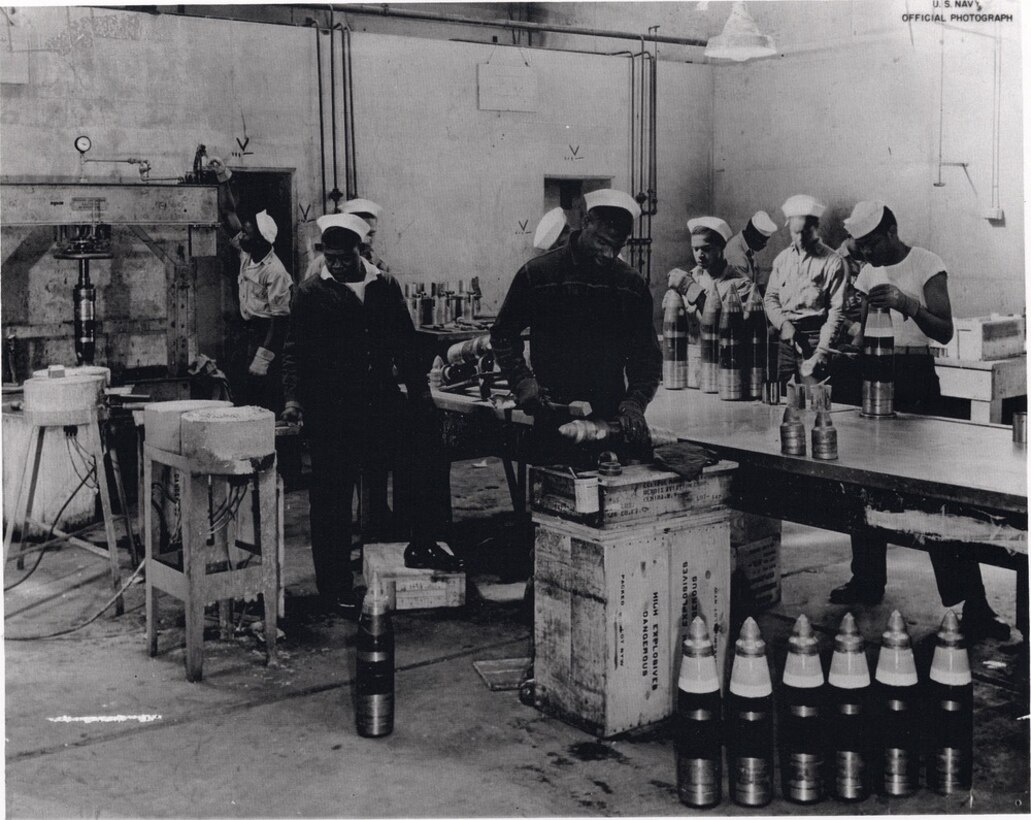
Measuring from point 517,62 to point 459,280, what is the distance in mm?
1788

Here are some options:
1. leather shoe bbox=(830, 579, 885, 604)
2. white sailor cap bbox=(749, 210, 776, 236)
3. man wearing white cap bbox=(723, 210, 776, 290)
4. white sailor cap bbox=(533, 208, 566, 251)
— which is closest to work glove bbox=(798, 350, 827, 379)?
leather shoe bbox=(830, 579, 885, 604)

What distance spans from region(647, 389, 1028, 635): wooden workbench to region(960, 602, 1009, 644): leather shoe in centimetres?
Result: 18

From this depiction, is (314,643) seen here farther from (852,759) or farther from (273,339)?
(273,339)

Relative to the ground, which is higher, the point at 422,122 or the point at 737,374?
the point at 422,122

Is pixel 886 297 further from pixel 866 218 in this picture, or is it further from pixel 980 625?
pixel 980 625

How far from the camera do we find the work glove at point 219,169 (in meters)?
7.23

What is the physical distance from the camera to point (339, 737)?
11.3 feet

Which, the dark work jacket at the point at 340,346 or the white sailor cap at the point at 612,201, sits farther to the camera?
the dark work jacket at the point at 340,346

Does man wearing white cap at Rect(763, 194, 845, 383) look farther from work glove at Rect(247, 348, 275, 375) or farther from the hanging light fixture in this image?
work glove at Rect(247, 348, 275, 375)

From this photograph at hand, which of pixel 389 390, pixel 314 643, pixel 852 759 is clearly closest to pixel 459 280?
pixel 389 390

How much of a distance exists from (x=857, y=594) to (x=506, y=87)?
565cm

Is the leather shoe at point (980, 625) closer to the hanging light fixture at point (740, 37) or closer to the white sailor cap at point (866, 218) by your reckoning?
the white sailor cap at point (866, 218)

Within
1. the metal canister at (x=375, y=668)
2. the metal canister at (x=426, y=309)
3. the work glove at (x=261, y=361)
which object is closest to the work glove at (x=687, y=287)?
the work glove at (x=261, y=361)

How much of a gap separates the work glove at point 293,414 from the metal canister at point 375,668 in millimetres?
1384
